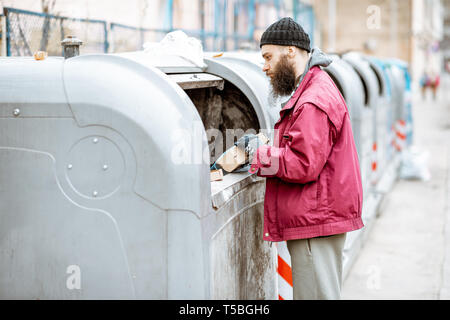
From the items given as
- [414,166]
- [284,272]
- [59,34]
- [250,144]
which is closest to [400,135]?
[414,166]

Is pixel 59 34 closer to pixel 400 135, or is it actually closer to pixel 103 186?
pixel 103 186

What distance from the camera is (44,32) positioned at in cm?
530

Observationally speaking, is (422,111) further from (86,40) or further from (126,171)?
(126,171)

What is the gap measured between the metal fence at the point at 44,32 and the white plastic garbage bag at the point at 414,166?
5.42 metres

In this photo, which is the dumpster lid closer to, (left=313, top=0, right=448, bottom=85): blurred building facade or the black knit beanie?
the black knit beanie

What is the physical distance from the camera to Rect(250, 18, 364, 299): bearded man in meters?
2.41

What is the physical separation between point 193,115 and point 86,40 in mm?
4187

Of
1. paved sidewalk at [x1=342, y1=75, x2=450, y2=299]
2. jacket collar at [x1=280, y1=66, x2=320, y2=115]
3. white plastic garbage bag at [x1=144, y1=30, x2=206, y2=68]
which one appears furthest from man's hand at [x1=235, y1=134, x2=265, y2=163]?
paved sidewalk at [x1=342, y1=75, x2=450, y2=299]

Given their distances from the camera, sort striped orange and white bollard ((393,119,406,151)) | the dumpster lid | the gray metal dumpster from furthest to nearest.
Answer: striped orange and white bollard ((393,119,406,151)), the dumpster lid, the gray metal dumpster

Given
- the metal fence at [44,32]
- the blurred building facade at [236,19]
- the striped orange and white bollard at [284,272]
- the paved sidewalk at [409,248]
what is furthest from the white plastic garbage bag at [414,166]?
the striped orange and white bollard at [284,272]

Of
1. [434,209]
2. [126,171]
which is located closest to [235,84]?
[126,171]

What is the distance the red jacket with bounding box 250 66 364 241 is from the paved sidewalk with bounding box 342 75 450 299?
97.7 inches

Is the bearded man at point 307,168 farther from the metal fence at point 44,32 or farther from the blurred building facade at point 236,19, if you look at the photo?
the metal fence at point 44,32
